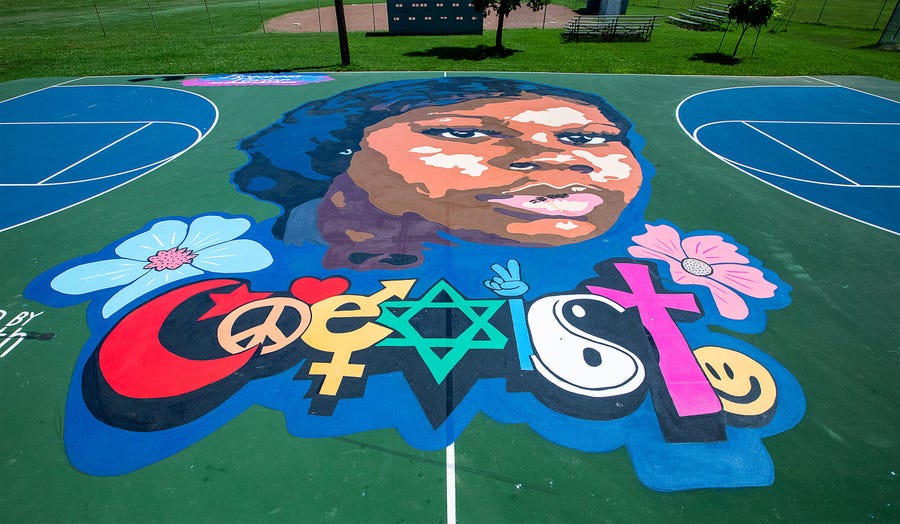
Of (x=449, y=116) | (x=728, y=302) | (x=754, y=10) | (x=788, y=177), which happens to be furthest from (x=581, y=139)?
(x=754, y=10)

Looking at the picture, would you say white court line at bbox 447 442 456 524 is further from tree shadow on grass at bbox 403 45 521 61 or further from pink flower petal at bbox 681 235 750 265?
tree shadow on grass at bbox 403 45 521 61

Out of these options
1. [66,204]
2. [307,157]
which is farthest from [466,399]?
[66,204]

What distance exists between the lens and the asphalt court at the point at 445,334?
4824 mm

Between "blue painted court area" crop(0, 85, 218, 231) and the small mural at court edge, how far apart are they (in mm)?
3275

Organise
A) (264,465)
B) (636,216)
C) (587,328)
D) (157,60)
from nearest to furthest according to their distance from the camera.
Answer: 1. (264,465)
2. (587,328)
3. (636,216)
4. (157,60)

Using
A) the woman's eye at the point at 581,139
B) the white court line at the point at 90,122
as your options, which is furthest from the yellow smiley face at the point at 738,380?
the white court line at the point at 90,122

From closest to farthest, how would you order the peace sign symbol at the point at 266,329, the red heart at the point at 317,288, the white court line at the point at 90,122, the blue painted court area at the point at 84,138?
1. the peace sign symbol at the point at 266,329
2. the red heart at the point at 317,288
3. the blue painted court area at the point at 84,138
4. the white court line at the point at 90,122

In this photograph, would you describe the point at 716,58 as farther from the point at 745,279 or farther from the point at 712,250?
the point at 745,279

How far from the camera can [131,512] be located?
4.55 m

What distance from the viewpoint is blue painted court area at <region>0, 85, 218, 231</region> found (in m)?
10.6

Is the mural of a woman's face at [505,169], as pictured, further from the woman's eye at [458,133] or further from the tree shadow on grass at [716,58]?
the tree shadow on grass at [716,58]

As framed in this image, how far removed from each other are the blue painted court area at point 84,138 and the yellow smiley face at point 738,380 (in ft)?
43.7

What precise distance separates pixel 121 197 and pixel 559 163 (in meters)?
11.0

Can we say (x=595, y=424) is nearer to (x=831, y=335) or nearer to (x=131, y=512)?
(x=831, y=335)
